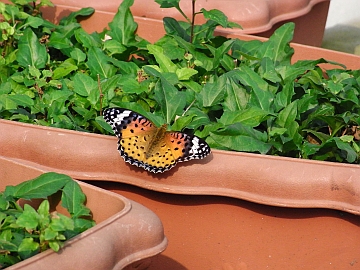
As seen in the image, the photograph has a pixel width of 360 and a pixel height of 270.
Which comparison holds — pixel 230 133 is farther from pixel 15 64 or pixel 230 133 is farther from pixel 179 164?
pixel 15 64

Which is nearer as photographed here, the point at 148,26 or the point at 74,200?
the point at 74,200

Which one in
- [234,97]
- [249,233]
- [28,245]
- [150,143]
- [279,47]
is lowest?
[249,233]

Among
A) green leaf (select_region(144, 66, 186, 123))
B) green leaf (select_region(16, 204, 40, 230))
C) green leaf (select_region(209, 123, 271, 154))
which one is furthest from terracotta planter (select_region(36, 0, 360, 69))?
green leaf (select_region(16, 204, 40, 230))

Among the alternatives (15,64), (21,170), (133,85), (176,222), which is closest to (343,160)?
(176,222)

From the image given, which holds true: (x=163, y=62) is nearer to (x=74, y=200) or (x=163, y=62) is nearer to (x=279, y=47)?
(x=279, y=47)

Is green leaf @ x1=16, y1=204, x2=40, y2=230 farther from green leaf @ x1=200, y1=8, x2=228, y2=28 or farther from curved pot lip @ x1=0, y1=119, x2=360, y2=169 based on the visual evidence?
green leaf @ x1=200, y1=8, x2=228, y2=28

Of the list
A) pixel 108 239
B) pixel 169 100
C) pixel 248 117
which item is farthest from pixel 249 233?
pixel 108 239

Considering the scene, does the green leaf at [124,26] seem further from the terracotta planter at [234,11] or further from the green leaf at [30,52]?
the green leaf at [30,52]
